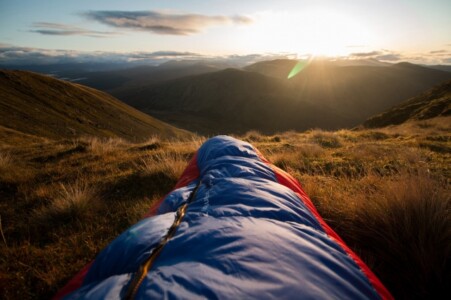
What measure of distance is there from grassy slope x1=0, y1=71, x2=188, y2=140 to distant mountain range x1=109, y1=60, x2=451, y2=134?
50.1m

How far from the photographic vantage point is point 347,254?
1533 millimetres

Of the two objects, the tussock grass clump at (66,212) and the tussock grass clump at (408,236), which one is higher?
the tussock grass clump at (408,236)

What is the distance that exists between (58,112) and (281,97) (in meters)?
117

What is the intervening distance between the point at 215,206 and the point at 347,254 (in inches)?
35.0

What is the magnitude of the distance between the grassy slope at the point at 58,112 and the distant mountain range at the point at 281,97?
5005 cm

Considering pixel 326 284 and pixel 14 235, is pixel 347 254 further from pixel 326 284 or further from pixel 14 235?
pixel 14 235

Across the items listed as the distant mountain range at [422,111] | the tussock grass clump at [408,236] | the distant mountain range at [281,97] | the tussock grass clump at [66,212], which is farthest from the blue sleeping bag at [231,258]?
the distant mountain range at [281,97]

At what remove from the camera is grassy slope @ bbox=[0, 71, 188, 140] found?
32.5 metres

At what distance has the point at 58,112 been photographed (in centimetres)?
4131

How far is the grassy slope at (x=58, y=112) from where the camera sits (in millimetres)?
32531

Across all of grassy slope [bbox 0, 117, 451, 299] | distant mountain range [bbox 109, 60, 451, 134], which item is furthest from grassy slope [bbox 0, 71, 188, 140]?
distant mountain range [bbox 109, 60, 451, 134]

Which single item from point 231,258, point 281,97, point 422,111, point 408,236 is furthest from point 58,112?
point 281,97

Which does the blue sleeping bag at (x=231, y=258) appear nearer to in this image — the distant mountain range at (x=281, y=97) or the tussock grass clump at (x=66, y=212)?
the tussock grass clump at (x=66, y=212)

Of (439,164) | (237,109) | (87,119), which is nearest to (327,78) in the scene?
(237,109)
